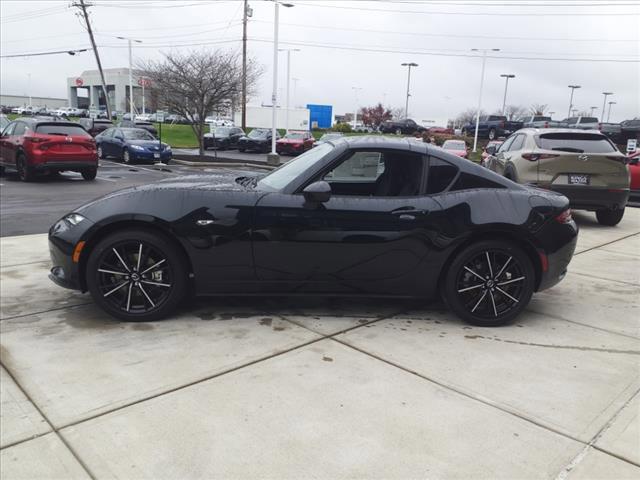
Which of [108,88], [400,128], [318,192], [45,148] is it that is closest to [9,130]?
[45,148]

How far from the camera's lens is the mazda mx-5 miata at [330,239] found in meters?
4.02

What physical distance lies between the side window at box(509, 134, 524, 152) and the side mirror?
6.11 metres

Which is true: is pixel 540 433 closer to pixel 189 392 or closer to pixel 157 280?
pixel 189 392

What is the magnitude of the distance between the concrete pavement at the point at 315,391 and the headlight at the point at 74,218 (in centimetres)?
78

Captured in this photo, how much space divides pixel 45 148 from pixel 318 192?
39.6 ft

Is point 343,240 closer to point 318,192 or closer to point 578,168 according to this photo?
point 318,192

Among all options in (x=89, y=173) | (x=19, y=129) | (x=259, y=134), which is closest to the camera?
(x=19, y=129)

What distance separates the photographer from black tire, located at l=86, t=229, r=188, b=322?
13.1 ft

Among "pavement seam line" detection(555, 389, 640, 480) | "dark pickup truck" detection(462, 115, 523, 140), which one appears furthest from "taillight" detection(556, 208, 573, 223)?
"dark pickup truck" detection(462, 115, 523, 140)

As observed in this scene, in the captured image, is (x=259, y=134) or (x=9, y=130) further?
(x=259, y=134)

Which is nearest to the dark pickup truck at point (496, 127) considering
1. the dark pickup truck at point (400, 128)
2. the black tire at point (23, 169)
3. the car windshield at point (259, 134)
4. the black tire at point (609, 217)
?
the dark pickup truck at point (400, 128)

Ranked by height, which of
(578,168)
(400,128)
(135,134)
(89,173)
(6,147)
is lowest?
(89,173)

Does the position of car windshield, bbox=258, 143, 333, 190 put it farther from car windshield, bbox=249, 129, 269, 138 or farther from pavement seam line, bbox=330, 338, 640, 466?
car windshield, bbox=249, 129, 269, 138

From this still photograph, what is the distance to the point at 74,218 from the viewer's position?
414 centimetres
